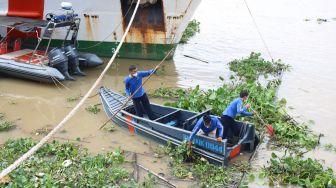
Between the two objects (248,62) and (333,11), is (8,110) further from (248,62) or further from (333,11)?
(333,11)

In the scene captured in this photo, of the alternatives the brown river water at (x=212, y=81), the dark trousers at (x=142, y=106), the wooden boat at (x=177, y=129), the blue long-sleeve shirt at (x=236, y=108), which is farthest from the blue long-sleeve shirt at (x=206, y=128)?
the dark trousers at (x=142, y=106)

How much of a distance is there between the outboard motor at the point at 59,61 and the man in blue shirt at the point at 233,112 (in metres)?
6.88

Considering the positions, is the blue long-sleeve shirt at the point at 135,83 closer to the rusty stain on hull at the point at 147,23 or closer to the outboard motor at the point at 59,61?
the outboard motor at the point at 59,61

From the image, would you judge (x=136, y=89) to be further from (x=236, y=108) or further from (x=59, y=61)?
(x=59, y=61)

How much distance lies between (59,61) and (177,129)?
6440 millimetres

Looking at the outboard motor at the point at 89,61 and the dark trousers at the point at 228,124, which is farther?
the outboard motor at the point at 89,61

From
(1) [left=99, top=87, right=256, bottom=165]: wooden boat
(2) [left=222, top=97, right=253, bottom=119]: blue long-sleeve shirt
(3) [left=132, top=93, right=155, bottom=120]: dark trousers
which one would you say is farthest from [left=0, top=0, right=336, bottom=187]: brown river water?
(2) [left=222, top=97, right=253, bottom=119]: blue long-sleeve shirt

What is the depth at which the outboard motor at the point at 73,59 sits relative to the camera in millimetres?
13895

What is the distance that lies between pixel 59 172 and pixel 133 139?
234 centimetres

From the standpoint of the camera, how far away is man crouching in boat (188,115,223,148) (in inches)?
322

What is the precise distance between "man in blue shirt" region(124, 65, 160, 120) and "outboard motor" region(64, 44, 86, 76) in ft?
15.9

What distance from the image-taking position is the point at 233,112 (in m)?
8.62

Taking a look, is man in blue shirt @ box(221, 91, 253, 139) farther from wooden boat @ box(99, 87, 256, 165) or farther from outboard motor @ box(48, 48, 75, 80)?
outboard motor @ box(48, 48, 75, 80)

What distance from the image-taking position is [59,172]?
25.1 feet
